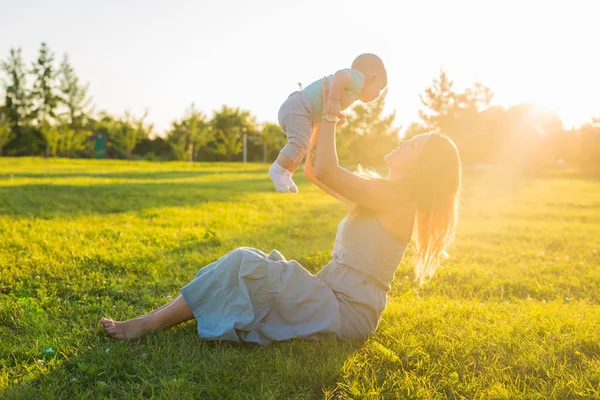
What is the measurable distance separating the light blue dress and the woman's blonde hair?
0.28 meters

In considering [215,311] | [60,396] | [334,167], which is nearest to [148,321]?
[215,311]

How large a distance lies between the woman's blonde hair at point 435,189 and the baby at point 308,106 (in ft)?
1.78

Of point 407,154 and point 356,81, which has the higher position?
point 356,81

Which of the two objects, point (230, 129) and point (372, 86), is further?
point (230, 129)

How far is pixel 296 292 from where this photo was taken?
3.36 metres

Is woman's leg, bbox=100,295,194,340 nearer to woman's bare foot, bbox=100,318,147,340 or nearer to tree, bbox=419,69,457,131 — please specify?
woman's bare foot, bbox=100,318,147,340

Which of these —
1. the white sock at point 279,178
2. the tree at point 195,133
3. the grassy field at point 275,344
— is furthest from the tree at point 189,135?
the white sock at point 279,178

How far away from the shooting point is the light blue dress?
3301 millimetres

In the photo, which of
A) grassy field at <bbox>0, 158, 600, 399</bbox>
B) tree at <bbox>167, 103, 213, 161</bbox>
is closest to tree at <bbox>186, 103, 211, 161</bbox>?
tree at <bbox>167, 103, 213, 161</bbox>

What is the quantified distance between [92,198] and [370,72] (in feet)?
28.8

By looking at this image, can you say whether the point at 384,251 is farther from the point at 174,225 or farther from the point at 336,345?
the point at 174,225

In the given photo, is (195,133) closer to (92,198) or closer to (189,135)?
(189,135)

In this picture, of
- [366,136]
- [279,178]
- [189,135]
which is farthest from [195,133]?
[279,178]

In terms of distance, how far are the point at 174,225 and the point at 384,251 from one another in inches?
219
